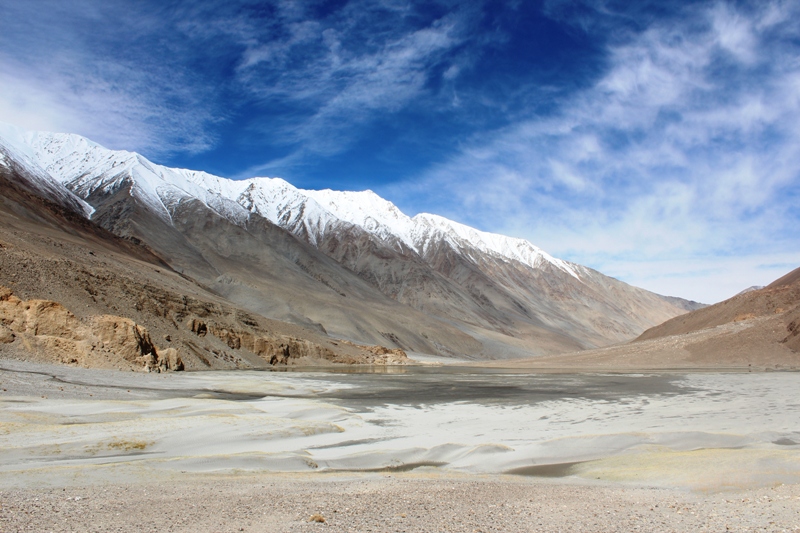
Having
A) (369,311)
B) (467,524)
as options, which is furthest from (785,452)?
(369,311)

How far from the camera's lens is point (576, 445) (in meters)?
15.1

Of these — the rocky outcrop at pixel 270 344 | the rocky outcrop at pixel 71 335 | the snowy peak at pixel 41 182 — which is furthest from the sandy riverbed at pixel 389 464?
the snowy peak at pixel 41 182

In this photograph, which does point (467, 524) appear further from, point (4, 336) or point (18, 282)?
point (18, 282)

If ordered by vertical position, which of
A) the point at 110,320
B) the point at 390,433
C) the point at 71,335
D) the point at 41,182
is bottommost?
the point at 390,433

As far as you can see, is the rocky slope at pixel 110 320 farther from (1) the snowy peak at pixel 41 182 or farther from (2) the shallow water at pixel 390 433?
(1) the snowy peak at pixel 41 182

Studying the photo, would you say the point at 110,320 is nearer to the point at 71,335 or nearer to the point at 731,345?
the point at 71,335

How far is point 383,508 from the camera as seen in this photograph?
8.16 m

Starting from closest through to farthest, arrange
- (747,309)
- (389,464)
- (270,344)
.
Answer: (389,464), (270,344), (747,309)

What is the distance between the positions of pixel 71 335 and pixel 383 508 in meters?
34.8

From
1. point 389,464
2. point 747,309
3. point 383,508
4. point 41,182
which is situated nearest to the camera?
point 383,508

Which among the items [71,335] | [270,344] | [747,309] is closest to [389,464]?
[71,335]

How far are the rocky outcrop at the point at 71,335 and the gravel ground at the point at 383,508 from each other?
94.8 ft

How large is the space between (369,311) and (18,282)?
98.2 metres

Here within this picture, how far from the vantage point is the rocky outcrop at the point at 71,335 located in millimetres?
32812
